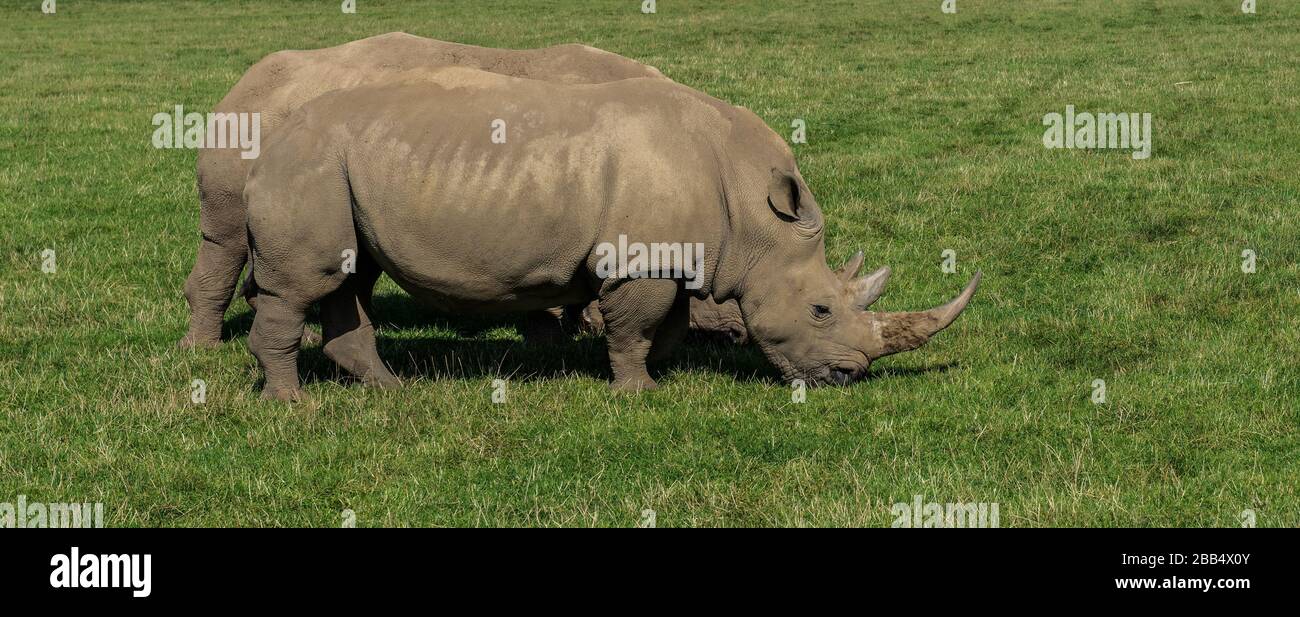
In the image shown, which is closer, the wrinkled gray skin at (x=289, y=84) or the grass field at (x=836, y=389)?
the grass field at (x=836, y=389)

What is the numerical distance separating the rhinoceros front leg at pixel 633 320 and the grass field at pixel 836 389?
0.20 m

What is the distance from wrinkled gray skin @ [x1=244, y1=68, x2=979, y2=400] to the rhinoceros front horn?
13mm

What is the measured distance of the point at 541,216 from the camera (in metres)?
8.56

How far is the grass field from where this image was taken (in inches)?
299

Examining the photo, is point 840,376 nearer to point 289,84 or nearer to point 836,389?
point 836,389

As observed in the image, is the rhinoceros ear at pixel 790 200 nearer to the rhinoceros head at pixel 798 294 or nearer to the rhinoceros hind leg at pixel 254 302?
the rhinoceros head at pixel 798 294

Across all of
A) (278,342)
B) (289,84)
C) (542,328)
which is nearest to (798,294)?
(542,328)

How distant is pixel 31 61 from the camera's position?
27.3 metres

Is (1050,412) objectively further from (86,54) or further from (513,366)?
(86,54)

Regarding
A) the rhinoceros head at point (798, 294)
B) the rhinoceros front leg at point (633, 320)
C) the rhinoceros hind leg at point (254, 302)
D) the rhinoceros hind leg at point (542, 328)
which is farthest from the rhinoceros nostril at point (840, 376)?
the rhinoceros hind leg at point (254, 302)

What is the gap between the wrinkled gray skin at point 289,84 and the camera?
10302 mm

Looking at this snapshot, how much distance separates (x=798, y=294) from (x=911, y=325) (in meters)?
0.81

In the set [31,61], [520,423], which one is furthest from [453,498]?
[31,61]

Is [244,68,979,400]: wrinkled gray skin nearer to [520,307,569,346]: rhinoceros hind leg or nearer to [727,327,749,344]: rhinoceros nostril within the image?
[727,327,749,344]: rhinoceros nostril
